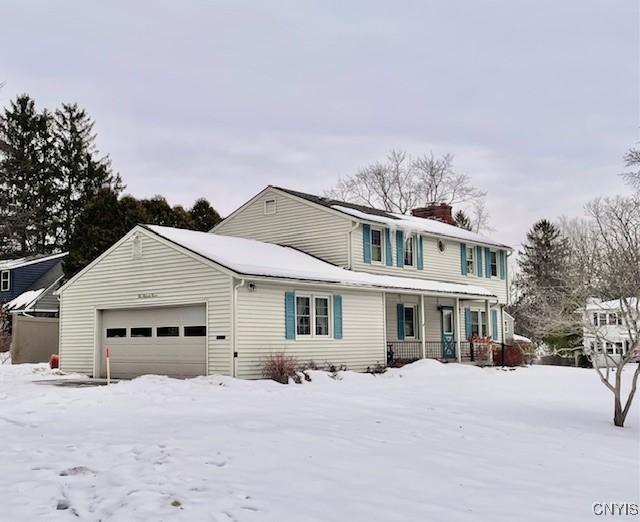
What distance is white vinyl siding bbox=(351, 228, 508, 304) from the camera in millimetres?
24219

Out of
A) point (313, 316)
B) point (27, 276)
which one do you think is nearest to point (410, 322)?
point (313, 316)

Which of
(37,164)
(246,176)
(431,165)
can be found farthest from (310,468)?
(37,164)

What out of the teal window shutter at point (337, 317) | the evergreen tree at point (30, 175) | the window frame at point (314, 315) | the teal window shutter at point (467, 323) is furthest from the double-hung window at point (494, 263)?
the evergreen tree at point (30, 175)

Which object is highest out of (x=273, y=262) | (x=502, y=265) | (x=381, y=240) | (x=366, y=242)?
(x=381, y=240)

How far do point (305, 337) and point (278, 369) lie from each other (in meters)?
Result: 2.06

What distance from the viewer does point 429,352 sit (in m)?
26.2

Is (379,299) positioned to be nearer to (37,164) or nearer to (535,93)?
(535,93)

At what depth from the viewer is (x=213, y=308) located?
18.4m

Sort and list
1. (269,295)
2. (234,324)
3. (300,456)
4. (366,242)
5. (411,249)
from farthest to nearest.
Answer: (411,249), (366,242), (269,295), (234,324), (300,456)

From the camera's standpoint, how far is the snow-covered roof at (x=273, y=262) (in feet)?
62.1

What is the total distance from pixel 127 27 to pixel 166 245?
590 cm

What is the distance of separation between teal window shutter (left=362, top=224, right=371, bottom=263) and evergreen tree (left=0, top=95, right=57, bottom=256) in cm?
3261

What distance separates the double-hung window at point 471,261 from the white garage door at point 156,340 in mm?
14895

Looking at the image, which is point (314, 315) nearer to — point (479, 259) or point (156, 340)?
point (156, 340)
